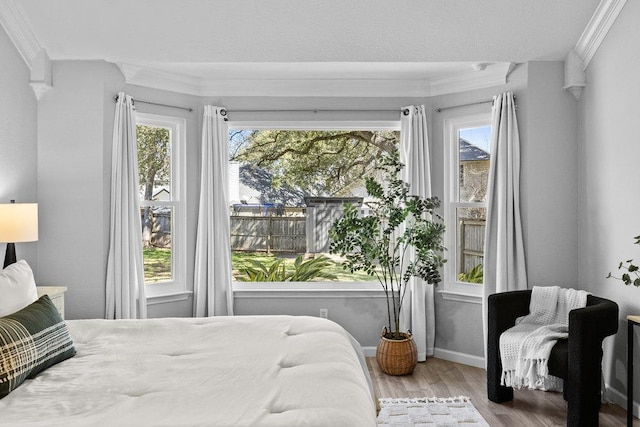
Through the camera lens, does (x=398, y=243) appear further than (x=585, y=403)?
Yes

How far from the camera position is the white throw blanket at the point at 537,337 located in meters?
3.13

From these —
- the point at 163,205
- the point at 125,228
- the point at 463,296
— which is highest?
the point at 163,205

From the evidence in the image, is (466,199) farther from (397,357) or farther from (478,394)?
(478,394)

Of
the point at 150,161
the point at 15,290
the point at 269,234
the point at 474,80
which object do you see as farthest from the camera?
the point at 269,234

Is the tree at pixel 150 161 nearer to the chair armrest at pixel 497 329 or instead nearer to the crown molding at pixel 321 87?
the crown molding at pixel 321 87

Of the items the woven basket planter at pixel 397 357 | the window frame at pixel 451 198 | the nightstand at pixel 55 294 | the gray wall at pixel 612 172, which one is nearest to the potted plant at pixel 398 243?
the woven basket planter at pixel 397 357

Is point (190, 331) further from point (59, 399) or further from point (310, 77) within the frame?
point (310, 77)

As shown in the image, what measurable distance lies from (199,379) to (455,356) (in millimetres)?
3115

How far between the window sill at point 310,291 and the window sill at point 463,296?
1.81ft

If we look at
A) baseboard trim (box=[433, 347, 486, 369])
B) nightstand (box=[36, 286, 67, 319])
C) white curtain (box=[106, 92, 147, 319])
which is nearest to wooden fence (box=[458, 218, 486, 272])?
baseboard trim (box=[433, 347, 486, 369])

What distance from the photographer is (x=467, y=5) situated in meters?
3.41

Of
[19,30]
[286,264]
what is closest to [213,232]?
[286,264]

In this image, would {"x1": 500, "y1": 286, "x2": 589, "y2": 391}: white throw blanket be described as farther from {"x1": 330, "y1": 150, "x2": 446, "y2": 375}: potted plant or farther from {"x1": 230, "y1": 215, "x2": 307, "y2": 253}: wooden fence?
{"x1": 230, "y1": 215, "x2": 307, "y2": 253}: wooden fence

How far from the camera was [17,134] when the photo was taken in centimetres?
364
